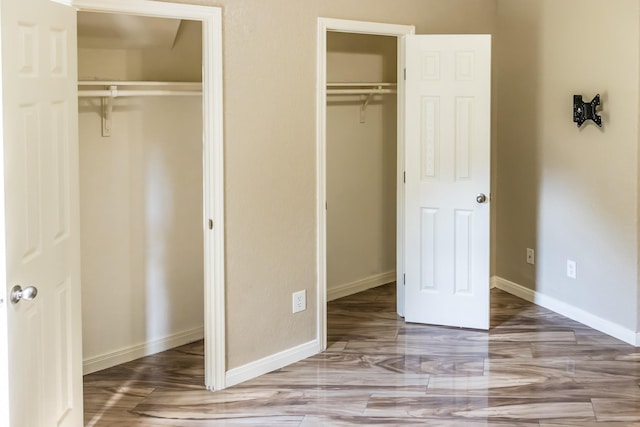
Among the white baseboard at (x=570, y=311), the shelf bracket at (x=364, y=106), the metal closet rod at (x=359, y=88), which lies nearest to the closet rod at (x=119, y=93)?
the metal closet rod at (x=359, y=88)

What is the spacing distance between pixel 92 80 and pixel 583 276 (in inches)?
129

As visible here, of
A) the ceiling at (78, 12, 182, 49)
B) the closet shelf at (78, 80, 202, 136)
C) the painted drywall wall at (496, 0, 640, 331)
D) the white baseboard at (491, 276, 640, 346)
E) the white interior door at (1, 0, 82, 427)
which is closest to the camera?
the white interior door at (1, 0, 82, 427)

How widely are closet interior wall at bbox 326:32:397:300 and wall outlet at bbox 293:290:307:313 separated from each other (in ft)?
4.16

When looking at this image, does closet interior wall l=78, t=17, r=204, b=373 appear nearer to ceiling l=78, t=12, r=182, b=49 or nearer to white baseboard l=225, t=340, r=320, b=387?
ceiling l=78, t=12, r=182, b=49

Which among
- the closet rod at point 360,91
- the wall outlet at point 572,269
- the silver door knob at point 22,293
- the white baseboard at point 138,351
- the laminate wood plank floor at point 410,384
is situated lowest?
the laminate wood plank floor at point 410,384

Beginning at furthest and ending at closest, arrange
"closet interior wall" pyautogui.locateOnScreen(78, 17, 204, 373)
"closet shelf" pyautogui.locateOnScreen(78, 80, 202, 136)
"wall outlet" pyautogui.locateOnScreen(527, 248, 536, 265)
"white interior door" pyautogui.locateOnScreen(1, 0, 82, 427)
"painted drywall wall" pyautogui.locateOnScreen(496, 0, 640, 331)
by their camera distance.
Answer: "wall outlet" pyautogui.locateOnScreen(527, 248, 536, 265)
"painted drywall wall" pyautogui.locateOnScreen(496, 0, 640, 331)
"closet interior wall" pyautogui.locateOnScreen(78, 17, 204, 373)
"closet shelf" pyautogui.locateOnScreen(78, 80, 202, 136)
"white interior door" pyautogui.locateOnScreen(1, 0, 82, 427)

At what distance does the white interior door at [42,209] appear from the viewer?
2500 mm

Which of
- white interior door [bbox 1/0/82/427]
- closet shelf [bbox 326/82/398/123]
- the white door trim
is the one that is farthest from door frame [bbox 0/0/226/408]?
closet shelf [bbox 326/82/398/123]

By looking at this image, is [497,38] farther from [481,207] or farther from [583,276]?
[583,276]

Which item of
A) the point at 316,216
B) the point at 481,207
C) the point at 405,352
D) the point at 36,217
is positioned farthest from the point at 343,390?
the point at 36,217

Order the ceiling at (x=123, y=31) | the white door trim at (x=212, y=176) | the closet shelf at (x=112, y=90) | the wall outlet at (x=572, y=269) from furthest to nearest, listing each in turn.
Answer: the wall outlet at (x=572, y=269) → the closet shelf at (x=112, y=90) → the ceiling at (x=123, y=31) → the white door trim at (x=212, y=176)

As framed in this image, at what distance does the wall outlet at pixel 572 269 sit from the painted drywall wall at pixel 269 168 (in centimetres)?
181

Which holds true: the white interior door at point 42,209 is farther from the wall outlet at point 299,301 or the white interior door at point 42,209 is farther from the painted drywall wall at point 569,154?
the painted drywall wall at point 569,154

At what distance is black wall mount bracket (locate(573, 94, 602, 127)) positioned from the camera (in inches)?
180
